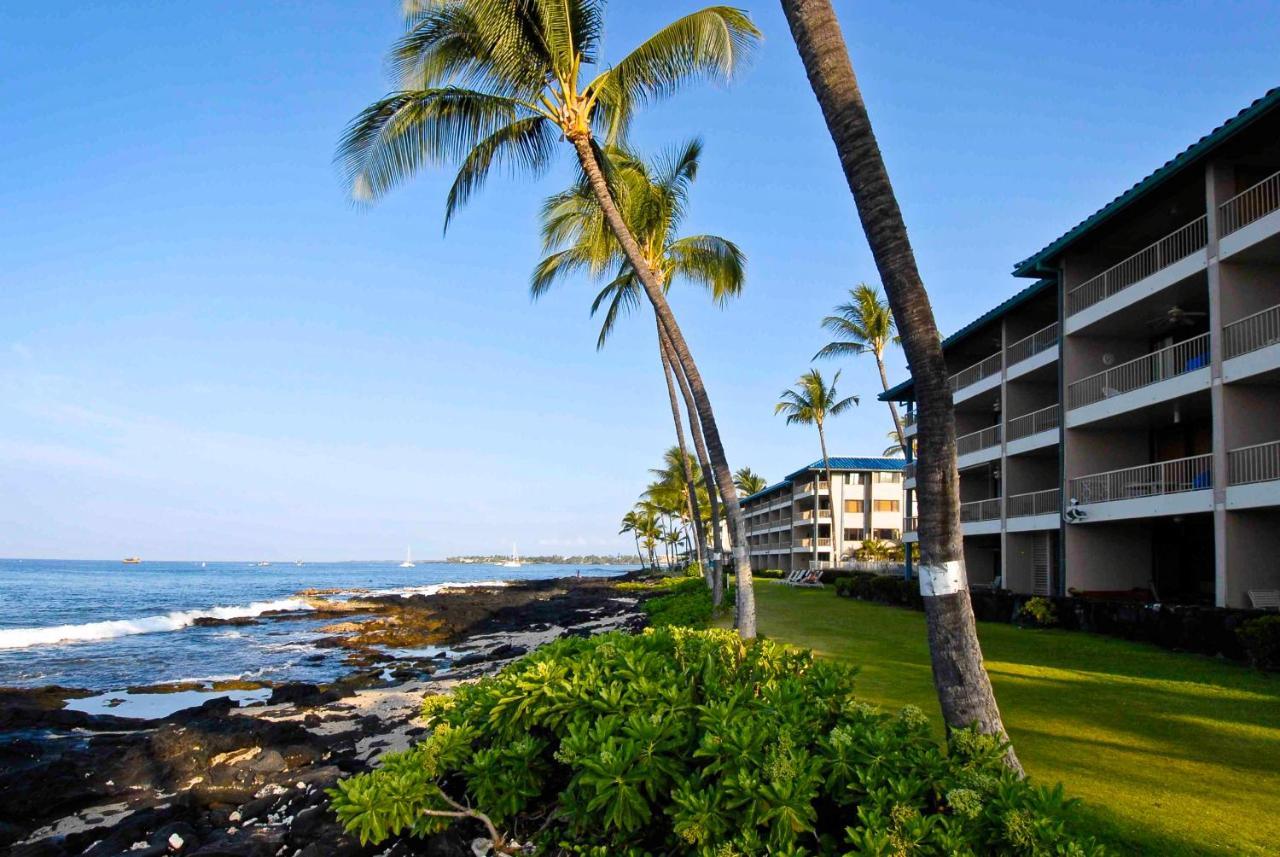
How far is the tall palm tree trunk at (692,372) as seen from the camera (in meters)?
13.8

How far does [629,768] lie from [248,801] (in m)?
7.12

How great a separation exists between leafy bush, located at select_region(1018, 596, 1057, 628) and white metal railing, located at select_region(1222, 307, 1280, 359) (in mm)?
6381

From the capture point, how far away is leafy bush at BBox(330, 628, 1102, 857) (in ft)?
11.4

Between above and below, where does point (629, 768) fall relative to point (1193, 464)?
below

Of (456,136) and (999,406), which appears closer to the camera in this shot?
(456,136)

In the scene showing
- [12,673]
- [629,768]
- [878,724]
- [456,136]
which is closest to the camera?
[629,768]

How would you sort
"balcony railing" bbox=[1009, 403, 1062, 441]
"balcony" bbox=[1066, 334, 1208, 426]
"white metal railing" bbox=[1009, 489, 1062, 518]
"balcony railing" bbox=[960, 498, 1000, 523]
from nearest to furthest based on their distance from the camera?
1. "balcony" bbox=[1066, 334, 1208, 426]
2. "white metal railing" bbox=[1009, 489, 1062, 518]
3. "balcony railing" bbox=[1009, 403, 1062, 441]
4. "balcony railing" bbox=[960, 498, 1000, 523]

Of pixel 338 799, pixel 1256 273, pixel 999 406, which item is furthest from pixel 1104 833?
pixel 999 406

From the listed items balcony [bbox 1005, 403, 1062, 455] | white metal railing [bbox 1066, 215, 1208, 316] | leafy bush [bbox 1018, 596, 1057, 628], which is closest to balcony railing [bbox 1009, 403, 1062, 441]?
balcony [bbox 1005, 403, 1062, 455]

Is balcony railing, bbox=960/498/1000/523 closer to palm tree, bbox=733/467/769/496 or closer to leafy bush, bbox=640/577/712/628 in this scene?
leafy bush, bbox=640/577/712/628

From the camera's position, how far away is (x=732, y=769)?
3.88 metres

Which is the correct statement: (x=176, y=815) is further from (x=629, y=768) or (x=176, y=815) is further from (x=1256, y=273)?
(x=1256, y=273)

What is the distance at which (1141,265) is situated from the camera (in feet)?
62.4

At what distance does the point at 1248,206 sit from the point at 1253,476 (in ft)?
17.0
